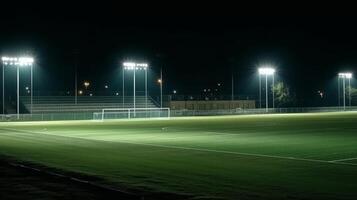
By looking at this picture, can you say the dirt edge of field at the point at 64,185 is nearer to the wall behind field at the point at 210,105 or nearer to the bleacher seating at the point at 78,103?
the bleacher seating at the point at 78,103

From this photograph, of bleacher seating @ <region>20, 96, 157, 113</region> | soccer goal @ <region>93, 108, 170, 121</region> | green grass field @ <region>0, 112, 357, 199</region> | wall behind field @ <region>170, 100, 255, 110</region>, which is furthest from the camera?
wall behind field @ <region>170, 100, 255, 110</region>

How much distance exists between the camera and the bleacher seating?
263 feet

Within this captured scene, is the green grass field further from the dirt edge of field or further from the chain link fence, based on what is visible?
the chain link fence

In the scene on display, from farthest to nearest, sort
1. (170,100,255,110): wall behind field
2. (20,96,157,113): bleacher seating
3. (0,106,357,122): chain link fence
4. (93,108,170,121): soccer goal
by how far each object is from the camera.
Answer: (170,100,255,110): wall behind field
(20,96,157,113): bleacher seating
(93,108,170,121): soccer goal
(0,106,357,122): chain link fence

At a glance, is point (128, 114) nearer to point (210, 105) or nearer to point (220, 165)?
point (210, 105)

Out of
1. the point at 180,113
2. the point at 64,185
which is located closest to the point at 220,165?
the point at 64,185

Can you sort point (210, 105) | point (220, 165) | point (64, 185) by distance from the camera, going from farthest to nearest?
1. point (210, 105)
2. point (220, 165)
3. point (64, 185)

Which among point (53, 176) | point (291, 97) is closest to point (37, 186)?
point (53, 176)

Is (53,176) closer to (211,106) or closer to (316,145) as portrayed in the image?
(316,145)

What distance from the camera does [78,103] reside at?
276ft

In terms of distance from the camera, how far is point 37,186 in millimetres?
12883

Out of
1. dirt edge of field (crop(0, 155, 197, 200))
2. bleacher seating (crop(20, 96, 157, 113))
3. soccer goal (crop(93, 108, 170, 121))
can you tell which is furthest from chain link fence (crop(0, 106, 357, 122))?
dirt edge of field (crop(0, 155, 197, 200))

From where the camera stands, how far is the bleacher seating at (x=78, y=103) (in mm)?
80175

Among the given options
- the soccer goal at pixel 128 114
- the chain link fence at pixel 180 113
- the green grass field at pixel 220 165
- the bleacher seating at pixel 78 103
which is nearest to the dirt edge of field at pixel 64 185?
the green grass field at pixel 220 165
